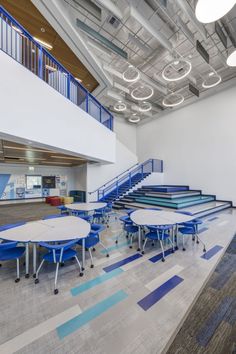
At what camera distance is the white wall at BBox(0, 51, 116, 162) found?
2.75m

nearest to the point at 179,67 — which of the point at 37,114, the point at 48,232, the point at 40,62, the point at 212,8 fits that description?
the point at 212,8

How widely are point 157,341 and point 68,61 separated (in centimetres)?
735

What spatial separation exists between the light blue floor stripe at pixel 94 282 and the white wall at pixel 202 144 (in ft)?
24.1

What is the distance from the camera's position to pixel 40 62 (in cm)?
339

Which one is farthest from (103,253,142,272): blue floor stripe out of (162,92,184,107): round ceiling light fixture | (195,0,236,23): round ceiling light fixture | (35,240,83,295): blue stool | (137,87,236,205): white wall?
(137,87,236,205): white wall

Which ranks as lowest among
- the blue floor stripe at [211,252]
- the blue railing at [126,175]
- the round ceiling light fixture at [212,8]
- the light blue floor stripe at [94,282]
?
the blue floor stripe at [211,252]

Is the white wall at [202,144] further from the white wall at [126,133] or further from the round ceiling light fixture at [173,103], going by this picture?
the round ceiling light fixture at [173,103]

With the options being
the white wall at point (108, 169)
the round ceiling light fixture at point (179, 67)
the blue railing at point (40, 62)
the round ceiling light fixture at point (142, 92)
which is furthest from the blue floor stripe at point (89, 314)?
the white wall at point (108, 169)

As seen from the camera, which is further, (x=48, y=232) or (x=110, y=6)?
(x=110, y=6)

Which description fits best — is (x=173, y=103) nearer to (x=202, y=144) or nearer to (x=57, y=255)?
(x=202, y=144)

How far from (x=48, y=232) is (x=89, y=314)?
133 cm

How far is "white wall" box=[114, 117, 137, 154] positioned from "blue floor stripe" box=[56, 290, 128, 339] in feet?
34.5

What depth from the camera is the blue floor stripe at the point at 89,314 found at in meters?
1.53

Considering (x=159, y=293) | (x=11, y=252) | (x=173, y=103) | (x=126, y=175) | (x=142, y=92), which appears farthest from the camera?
(x=126, y=175)
